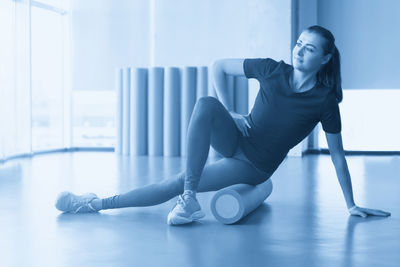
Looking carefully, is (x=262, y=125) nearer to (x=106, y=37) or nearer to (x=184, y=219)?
(x=184, y=219)

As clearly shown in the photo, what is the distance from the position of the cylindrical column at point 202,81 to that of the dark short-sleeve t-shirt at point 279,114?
3.42m

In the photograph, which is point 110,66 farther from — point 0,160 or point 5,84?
point 0,160

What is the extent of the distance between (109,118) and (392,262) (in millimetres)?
5361

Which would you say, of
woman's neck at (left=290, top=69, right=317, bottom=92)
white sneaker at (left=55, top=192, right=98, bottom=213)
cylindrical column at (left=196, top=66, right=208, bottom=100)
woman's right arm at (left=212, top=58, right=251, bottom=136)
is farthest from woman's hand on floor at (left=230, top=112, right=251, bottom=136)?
cylindrical column at (left=196, top=66, right=208, bottom=100)

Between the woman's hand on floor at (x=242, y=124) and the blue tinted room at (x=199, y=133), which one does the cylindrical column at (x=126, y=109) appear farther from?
the woman's hand on floor at (x=242, y=124)

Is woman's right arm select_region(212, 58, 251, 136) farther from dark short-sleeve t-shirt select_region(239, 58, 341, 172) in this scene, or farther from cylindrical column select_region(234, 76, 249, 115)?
cylindrical column select_region(234, 76, 249, 115)

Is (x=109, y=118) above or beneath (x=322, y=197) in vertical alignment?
above

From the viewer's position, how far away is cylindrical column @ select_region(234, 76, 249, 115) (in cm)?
582

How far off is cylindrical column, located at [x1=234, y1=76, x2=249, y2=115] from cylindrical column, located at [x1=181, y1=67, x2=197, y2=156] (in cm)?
48

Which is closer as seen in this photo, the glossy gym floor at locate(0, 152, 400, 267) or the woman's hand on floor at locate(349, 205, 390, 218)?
the glossy gym floor at locate(0, 152, 400, 267)

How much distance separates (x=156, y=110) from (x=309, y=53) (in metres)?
3.83

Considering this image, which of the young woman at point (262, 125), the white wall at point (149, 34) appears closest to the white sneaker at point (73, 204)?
the young woman at point (262, 125)

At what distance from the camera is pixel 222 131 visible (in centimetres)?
226

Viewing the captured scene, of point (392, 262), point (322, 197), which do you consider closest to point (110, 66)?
point (322, 197)
